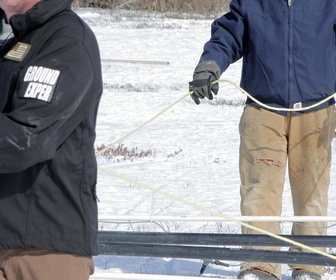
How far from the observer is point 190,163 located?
882 centimetres

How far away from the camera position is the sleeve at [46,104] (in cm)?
239

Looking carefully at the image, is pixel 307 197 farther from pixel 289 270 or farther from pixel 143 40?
pixel 143 40

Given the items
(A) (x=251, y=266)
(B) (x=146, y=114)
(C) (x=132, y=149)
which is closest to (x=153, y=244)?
(A) (x=251, y=266)

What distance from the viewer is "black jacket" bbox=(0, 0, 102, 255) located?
240 cm

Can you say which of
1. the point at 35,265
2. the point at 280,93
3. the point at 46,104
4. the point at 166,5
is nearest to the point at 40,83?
the point at 46,104

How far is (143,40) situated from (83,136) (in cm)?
1860

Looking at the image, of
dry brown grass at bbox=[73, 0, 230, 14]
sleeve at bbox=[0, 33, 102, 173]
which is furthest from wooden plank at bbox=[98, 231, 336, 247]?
dry brown grass at bbox=[73, 0, 230, 14]

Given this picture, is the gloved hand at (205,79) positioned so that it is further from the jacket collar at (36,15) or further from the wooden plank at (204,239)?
the jacket collar at (36,15)

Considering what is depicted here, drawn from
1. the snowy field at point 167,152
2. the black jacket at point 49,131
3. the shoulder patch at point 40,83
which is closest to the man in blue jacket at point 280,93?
the snowy field at point 167,152

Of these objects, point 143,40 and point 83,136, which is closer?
point 83,136

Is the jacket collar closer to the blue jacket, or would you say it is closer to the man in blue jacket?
the man in blue jacket

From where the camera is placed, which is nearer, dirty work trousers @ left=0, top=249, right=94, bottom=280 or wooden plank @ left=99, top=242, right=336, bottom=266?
dirty work trousers @ left=0, top=249, right=94, bottom=280

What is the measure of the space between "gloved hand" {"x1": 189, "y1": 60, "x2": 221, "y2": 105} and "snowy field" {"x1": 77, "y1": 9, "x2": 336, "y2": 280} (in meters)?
0.62

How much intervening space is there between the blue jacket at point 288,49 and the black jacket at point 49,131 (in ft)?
7.33
